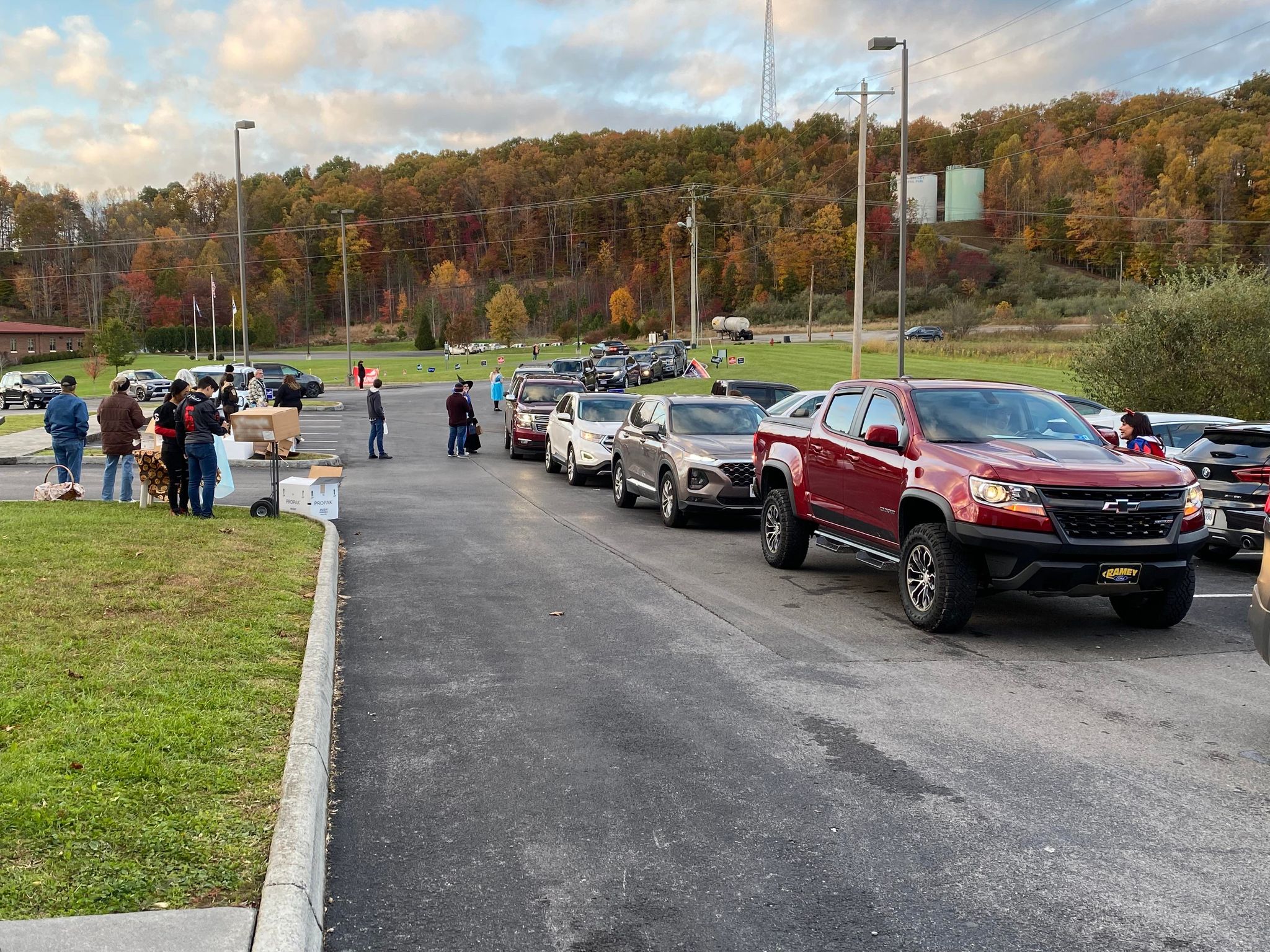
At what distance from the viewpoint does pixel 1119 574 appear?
27.3 feet

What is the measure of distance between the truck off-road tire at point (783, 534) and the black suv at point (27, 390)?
4947 centimetres

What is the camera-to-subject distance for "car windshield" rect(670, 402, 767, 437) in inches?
631

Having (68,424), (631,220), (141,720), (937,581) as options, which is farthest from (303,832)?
(631,220)

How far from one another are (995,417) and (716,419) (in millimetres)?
6896

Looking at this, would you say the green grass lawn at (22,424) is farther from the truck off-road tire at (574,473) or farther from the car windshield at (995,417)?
the car windshield at (995,417)

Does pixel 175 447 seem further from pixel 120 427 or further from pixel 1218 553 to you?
pixel 1218 553

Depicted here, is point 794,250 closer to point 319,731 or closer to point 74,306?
point 74,306

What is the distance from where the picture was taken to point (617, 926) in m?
4.04

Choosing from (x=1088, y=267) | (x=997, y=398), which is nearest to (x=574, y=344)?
(x=1088, y=267)

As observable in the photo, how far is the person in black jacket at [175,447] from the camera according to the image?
1405 cm

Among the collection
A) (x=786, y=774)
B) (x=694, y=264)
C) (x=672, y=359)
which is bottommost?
(x=786, y=774)

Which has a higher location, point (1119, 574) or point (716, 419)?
point (716, 419)

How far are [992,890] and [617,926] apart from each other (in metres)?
1.45

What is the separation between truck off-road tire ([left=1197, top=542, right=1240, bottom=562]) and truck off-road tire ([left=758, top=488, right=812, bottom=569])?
451cm
